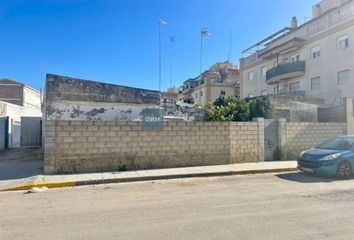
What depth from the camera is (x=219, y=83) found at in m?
50.2

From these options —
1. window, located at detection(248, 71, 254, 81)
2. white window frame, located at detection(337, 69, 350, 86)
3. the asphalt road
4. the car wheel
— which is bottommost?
the asphalt road

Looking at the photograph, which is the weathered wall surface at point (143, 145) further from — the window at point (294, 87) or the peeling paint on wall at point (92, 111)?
the window at point (294, 87)

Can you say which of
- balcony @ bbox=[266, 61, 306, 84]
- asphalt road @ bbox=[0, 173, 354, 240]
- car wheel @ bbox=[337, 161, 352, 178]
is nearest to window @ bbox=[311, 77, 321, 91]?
balcony @ bbox=[266, 61, 306, 84]

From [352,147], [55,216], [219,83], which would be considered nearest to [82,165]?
[55,216]

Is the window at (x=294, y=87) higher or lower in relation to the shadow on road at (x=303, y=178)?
higher

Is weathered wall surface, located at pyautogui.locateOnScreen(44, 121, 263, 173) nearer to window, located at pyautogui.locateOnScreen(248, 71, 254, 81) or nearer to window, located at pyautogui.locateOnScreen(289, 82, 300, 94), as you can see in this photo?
window, located at pyautogui.locateOnScreen(289, 82, 300, 94)

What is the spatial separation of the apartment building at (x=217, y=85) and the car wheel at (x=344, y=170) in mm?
35522

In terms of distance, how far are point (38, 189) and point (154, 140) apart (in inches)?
185

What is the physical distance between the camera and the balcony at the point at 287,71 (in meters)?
30.1

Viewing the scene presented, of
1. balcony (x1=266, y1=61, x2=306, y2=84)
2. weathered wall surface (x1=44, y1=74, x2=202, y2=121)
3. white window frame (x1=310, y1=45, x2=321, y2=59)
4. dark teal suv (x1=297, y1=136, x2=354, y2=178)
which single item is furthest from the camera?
balcony (x1=266, y1=61, x2=306, y2=84)

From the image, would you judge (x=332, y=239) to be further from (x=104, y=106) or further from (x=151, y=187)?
(x=104, y=106)

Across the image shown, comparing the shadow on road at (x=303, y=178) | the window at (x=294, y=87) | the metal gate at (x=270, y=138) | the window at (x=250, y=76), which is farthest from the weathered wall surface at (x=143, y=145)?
the window at (x=250, y=76)

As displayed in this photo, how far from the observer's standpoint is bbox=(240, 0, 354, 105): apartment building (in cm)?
2478

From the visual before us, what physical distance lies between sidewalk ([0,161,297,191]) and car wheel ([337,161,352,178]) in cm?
206
